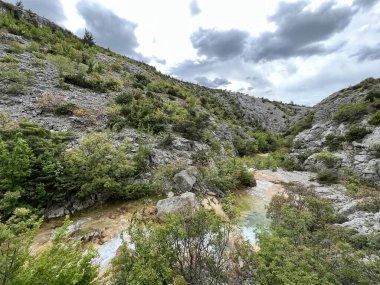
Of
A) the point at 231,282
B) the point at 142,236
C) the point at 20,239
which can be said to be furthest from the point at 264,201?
the point at 20,239

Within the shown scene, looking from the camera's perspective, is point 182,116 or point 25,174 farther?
point 182,116

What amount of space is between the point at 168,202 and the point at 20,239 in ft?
19.7

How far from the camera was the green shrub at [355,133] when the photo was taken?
20.0 metres

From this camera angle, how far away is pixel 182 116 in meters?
20.2

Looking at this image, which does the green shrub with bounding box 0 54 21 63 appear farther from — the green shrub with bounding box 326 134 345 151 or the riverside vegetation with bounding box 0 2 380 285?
the green shrub with bounding box 326 134 345 151

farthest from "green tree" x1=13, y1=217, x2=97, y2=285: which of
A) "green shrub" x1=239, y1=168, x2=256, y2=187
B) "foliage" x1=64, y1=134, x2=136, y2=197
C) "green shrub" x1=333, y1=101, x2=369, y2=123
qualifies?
"green shrub" x1=333, y1=101, x2=369, y2=123

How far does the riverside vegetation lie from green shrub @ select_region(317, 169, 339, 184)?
0.31 ft

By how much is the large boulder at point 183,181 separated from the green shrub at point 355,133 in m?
16.9

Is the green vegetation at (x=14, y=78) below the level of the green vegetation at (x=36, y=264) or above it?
above

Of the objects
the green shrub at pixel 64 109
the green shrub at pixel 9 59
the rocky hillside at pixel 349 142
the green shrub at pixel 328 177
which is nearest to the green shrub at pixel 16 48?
the green shrub at pixel 9 59

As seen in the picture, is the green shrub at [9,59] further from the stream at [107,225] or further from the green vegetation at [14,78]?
the stream at [107,225]

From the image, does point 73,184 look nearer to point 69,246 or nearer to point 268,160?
point 69,246

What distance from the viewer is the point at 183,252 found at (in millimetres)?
5367

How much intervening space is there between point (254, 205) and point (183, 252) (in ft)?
26.1
